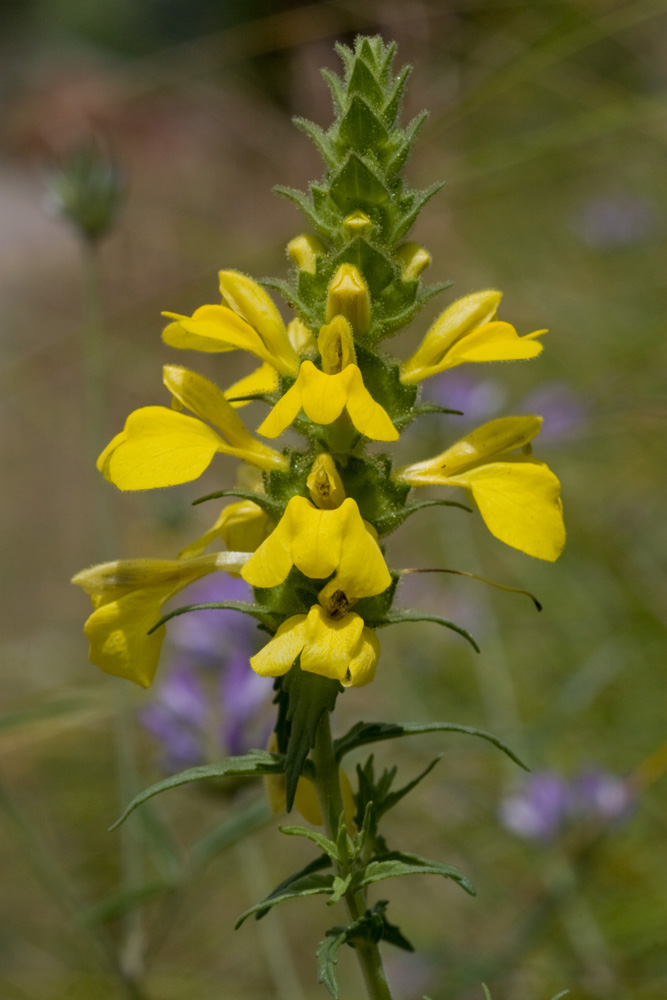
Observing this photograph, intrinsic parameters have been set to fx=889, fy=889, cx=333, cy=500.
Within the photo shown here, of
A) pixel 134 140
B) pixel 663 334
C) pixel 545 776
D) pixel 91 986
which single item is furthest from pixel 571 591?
pixel 134 140

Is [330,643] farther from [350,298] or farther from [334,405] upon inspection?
[350,298]

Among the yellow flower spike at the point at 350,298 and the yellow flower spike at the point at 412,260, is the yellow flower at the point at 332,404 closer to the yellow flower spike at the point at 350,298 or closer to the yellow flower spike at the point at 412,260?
the yellow flower spike at the point at 350,298

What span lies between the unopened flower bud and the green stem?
1.58 m

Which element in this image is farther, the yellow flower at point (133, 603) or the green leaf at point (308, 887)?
the yellow flower at point (133, 603)

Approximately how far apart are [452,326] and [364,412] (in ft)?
0.63

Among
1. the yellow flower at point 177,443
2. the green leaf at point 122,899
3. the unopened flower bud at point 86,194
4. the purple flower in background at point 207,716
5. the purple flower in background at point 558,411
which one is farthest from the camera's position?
the purple flower in background at point 558,411

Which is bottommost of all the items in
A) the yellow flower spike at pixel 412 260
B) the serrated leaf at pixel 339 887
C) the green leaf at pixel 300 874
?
the green leaf at pixel 300 874

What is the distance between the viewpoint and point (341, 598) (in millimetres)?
755

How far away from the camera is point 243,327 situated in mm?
830

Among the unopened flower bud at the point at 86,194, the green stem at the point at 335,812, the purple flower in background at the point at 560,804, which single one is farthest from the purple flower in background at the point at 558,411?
the green stem at the point at 335,812

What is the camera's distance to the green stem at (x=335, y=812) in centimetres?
77

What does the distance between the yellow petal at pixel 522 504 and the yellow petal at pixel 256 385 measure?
0.71 feet

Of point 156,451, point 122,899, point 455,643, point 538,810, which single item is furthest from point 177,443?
point 455,643

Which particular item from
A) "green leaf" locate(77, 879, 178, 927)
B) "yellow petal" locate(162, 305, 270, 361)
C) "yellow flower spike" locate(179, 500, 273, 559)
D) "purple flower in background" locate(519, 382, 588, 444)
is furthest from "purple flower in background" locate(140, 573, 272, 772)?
"purple flower in background" locate(519, 382, 588, 444)
